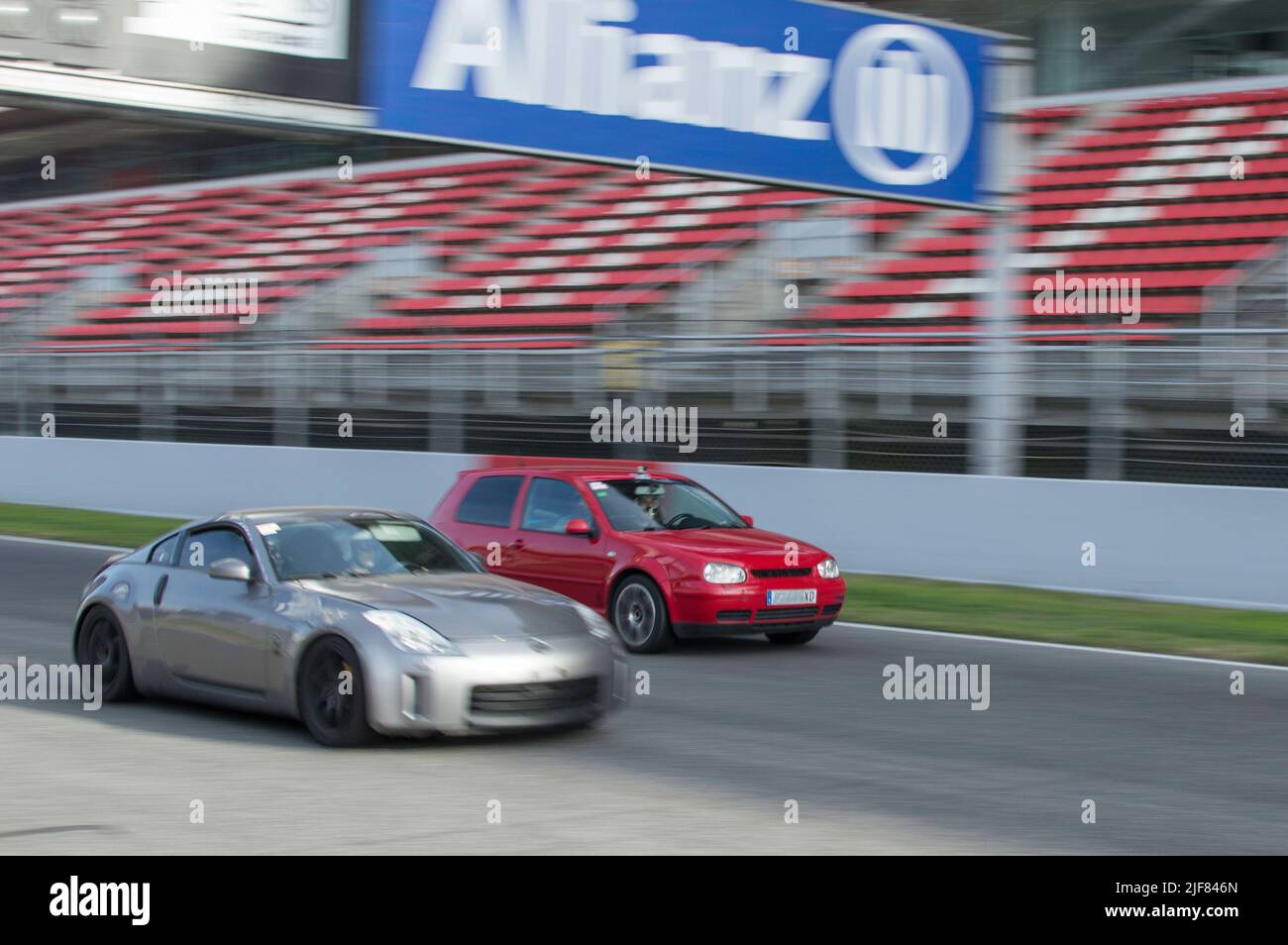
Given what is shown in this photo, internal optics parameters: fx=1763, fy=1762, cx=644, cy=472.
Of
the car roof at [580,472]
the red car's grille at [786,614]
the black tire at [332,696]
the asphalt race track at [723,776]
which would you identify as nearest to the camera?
the asphalt race track at [723,776]

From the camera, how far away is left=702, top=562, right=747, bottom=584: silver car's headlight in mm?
12508

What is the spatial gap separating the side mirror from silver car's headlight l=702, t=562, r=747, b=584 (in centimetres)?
407

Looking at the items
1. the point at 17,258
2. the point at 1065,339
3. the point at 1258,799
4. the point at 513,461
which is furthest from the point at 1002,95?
the point at 17,258

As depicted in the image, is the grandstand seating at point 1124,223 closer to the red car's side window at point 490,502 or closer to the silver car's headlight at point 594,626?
the red car's side window at point 490,502

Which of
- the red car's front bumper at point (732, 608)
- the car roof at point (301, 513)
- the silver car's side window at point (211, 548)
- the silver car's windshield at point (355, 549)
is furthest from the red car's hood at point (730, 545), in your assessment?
the silver car's side window at point (211, 548)

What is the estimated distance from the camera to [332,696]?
8.77 meters

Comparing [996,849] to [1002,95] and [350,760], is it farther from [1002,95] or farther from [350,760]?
[1002,95]

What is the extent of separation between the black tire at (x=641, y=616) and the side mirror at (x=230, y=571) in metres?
4.03

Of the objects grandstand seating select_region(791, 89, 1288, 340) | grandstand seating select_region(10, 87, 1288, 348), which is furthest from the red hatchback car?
grandstand seating select_region(791, 89, 1288, 340)

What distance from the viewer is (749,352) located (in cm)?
1927

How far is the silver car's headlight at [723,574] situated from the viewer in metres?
12.5

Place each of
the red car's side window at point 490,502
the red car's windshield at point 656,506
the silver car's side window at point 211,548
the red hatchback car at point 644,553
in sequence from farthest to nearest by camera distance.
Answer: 1. the red car's side window at point 490,502
2. the red car's windshield at point 656,506
3. the red hatchback car at point 644,553
4. the silver car's side window at point 211,548

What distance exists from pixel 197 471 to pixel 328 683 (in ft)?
55.1

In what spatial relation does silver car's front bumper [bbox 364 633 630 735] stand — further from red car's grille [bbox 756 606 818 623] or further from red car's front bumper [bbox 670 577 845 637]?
red car's grille [bbox 756 606 818 623]
